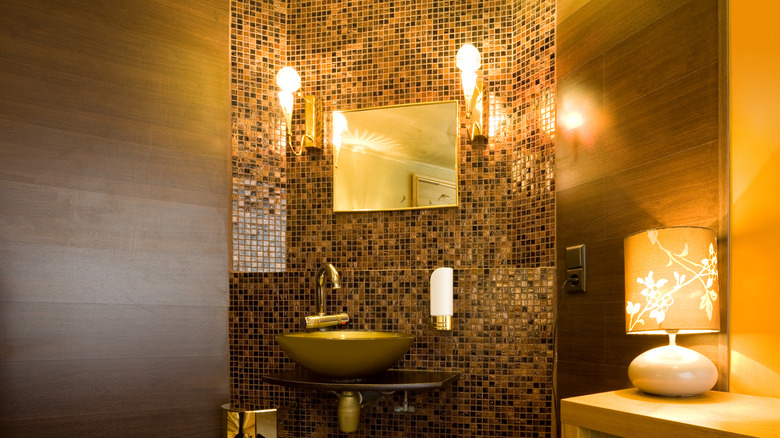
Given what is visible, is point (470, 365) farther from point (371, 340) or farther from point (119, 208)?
point (119, 208)

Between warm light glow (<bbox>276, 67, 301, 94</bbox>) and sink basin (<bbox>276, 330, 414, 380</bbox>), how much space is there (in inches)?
45.1

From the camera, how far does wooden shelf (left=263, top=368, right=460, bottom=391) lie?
2043mm

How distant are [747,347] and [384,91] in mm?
1769

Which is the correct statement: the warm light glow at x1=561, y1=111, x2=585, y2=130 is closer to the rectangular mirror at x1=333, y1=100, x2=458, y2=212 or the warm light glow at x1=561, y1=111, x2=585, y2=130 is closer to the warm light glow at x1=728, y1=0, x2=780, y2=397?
the rectangular mirror at x1=333, y1=100, x2=458, y2=212

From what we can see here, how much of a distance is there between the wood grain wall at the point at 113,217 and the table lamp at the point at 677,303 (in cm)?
181

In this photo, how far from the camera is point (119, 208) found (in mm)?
2369

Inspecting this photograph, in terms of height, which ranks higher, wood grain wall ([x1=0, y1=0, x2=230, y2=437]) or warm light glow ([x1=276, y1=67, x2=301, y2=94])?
warm light glow ([x1=276, y1=67, x2=301, y2=94])

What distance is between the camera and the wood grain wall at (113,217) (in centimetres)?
216

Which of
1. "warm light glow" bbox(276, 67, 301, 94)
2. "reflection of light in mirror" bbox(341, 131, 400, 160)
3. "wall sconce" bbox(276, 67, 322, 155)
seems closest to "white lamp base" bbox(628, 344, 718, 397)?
"reflection of light in mirror" bbox(341, 131, 400, 160)

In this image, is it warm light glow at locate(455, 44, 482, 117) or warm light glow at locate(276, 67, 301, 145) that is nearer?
warm light glow at locate(455, 44, 482, 117)

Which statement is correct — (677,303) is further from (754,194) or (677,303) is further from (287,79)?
(287,79)

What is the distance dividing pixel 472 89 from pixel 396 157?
0.45 meters

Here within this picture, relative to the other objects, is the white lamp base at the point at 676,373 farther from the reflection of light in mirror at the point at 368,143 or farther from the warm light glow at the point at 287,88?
the warm light glow at the point at 287,88

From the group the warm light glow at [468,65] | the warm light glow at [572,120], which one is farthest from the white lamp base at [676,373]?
the warm light glow at [468,65]
